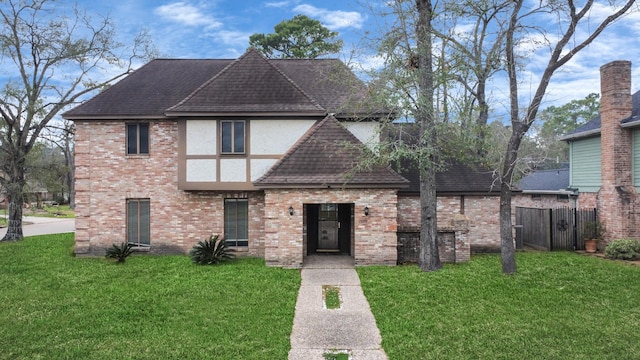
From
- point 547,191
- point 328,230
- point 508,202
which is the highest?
point 547,191

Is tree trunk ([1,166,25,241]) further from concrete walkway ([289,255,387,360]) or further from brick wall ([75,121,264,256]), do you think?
concrete walkway ([289,255,387,360])

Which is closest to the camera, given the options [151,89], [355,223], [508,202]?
[508,202]

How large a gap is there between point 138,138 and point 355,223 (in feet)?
28.1

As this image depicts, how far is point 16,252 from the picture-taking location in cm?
1454

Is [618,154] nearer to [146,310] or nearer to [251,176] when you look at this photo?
[251,176]

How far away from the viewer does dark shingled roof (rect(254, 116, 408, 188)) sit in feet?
36.5

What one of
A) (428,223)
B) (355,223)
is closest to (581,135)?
(428,223)

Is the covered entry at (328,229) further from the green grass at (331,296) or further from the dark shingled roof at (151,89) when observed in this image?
the dark shingled roof at (151,89)

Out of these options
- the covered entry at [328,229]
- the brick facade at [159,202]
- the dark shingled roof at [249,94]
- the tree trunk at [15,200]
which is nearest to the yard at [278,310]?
the brick facade at [159,202]

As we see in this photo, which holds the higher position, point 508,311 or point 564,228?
point 564,228

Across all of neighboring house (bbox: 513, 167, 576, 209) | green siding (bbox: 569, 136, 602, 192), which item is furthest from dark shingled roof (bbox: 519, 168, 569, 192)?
green siding (bbox: 569, 136, 602, 192)

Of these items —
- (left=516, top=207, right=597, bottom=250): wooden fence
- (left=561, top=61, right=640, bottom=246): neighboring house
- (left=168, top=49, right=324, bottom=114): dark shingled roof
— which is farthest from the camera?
(left=516, top=207, right=597, bottom=250): wooden fence

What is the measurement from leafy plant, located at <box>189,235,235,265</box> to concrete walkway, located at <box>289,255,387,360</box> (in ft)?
10.6

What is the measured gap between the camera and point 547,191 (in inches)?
852
